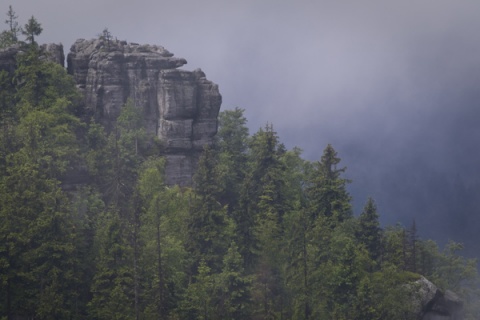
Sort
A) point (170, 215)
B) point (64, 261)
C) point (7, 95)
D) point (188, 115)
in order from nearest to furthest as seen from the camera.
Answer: point (64, 261)
point (170, 215)
point (7, 95)
point (188, 115)

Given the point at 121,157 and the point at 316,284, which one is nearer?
the point at 316,284

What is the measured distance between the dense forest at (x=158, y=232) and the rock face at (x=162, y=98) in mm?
1818

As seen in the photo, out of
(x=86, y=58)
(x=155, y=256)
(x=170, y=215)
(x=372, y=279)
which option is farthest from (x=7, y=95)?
(x=372, y=279)

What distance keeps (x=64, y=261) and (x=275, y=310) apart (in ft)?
62.4

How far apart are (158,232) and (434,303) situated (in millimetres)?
28412

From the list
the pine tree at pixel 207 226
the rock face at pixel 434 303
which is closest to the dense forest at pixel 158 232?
the pine tree at pixel 207 226

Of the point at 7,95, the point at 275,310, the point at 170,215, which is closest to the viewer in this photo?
the point at 275,310

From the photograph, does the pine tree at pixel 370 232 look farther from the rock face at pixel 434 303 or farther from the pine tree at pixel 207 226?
the pine tree at pixel 207 226

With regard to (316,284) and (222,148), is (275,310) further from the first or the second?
(222,148)

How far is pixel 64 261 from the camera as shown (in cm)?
5978

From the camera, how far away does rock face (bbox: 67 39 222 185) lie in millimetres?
79375

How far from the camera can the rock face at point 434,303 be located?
6750 cm

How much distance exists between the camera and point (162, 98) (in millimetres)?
79875

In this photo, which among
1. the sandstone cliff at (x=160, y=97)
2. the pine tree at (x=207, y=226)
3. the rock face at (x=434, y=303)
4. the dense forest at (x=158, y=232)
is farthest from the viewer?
the sandstone cliff at (x=160, y=97)
